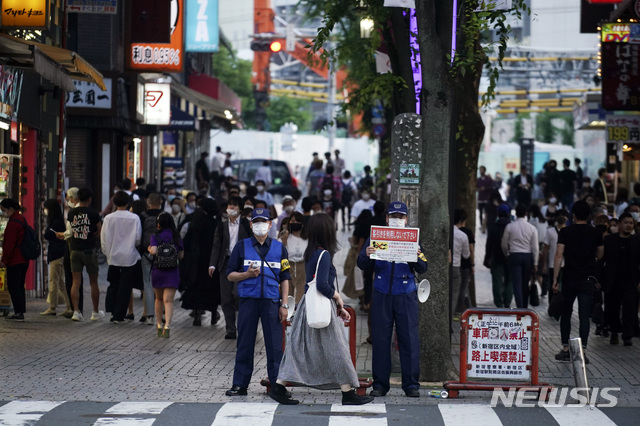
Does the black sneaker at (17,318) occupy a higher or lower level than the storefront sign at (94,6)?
lower

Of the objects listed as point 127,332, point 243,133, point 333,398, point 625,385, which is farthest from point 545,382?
point 243,133

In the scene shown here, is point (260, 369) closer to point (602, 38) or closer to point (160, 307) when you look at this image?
point (160, 307)

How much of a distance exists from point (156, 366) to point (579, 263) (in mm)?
5095

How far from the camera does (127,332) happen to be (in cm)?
1619

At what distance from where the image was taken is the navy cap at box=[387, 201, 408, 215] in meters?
11.4

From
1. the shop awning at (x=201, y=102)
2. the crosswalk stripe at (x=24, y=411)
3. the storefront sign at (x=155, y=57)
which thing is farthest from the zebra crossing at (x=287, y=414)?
the shop awning at (x=201, y=102)

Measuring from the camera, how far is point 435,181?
40.0 feet

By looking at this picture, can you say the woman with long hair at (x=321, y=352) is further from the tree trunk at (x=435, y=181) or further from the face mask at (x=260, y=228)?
the tree trunk at (x=435, y=181)

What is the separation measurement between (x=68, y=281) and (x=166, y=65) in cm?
1054

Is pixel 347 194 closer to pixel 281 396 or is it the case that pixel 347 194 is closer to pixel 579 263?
pixel 579 263

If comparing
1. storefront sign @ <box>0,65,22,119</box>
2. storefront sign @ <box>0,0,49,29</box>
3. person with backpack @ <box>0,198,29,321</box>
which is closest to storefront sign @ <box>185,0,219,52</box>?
storefront sign @ <box>0,65,22,119</box>

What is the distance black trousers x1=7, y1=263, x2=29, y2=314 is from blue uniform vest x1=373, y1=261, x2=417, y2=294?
7180mm

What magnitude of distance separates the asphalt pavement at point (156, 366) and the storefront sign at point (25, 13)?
4.29m

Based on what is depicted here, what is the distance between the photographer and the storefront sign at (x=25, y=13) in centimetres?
1714
